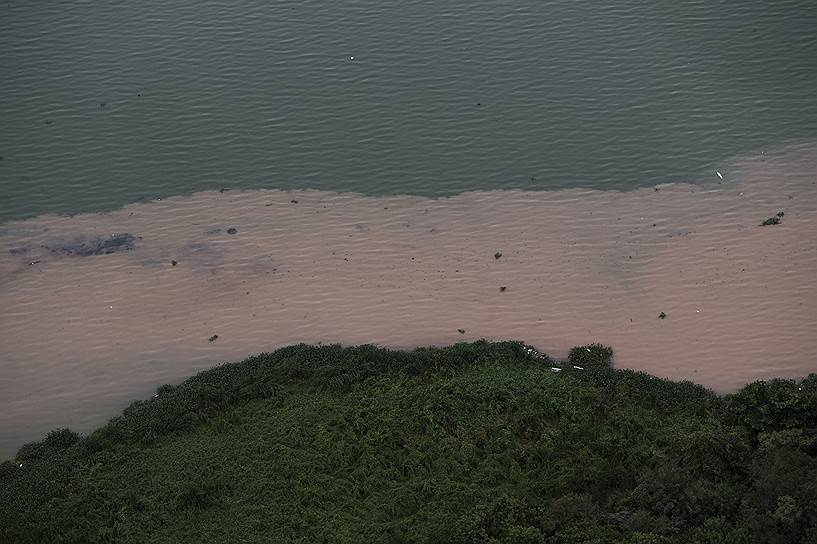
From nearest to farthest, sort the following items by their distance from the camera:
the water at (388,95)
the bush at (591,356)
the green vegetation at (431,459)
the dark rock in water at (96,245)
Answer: the green vegetation at (431,459)
the bush at (591,356)
the dark rock in water at (96,245)
the water at (388,95)

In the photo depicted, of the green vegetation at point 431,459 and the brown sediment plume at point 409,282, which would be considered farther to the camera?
the brown sediment plume at point 409,282

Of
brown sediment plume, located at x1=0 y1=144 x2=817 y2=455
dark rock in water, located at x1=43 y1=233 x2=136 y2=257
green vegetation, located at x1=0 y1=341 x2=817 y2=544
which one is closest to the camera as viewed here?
green vegetation, located at x1=0 y1=341 x2=817 y2=544

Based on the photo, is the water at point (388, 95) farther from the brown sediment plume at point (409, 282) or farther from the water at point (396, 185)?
the brown sediment plume at point (409, 282)

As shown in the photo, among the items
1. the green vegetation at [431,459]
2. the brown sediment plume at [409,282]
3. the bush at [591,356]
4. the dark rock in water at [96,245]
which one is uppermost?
the dark rock in water at [96,245]

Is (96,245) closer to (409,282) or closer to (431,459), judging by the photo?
(409,282)

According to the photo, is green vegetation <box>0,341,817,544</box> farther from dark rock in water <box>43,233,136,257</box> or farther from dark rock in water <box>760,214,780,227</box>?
dark rock in water <box>760,214,780,227</box>

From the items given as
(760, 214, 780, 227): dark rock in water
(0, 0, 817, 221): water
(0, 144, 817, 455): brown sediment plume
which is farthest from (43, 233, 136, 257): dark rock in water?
(760, 214, 780, 227): dark rock in water

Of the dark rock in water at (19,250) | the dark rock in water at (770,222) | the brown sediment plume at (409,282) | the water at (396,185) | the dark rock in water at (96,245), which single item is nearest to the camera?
the brown sediment plume at (409,282)

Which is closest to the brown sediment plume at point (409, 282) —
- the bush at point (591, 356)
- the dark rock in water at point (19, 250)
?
the dark rock in water at point (19, 250)

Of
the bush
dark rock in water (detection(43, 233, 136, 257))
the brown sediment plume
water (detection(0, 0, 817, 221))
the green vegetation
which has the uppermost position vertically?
water (detection(0, 0, 817, 221))
